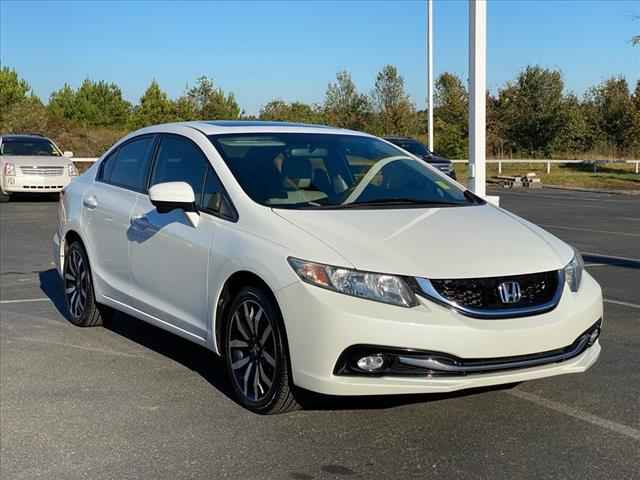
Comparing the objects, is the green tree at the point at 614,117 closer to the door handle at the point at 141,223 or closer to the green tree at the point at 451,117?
the green tree at the point at 451,117

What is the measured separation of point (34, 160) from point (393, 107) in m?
27.9

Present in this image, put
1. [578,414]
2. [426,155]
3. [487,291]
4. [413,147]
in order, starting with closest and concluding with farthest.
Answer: [487,291] < [578,414] < [426,155] < [413,147]

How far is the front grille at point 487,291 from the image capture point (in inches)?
163

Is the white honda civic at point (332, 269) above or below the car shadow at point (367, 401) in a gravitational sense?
above

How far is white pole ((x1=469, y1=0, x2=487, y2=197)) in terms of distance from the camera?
9.56 metres

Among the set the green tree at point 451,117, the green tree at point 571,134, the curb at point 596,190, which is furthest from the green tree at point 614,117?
the curb at point 596,190

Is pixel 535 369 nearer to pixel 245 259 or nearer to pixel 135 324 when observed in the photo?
pixel 245 259

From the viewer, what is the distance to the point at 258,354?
467 centimetres

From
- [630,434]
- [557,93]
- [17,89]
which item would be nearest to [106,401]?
[630,434]

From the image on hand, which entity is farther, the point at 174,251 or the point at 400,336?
the point at 174,251

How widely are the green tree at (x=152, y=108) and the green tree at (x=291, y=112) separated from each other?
22.0 feet

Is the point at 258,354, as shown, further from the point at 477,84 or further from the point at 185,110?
the point at 185,110

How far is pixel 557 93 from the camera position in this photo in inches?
2110

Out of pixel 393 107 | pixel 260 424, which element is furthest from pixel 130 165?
pixel 393 107
